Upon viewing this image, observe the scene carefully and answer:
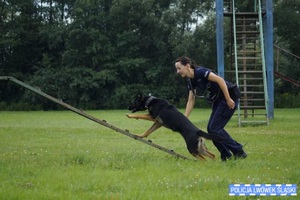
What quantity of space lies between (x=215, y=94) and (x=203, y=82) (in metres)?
0.30

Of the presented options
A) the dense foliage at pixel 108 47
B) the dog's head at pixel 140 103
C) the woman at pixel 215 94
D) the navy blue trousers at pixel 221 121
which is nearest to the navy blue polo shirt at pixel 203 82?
the woman at pixel 215 94

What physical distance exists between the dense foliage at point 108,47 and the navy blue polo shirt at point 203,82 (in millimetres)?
34577

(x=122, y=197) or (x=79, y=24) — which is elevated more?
(x=79, y=24)

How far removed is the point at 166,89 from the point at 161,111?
120 ft

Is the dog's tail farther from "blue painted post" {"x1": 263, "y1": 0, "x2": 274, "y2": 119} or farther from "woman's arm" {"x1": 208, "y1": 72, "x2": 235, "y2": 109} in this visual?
"blue painted post" {"x1": 263, "y1": 0, "x2": 274, "y2": 119}

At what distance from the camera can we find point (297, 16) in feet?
146

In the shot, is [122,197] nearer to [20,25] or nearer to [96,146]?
[96,146]

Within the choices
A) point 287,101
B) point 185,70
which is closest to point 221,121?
point 185,70

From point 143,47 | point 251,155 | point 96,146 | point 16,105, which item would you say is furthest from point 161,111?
point 143,47

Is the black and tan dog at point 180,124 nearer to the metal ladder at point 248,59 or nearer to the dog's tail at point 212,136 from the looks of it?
the dog's tail at point 212,136

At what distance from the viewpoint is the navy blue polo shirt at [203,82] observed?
7969 millimetres

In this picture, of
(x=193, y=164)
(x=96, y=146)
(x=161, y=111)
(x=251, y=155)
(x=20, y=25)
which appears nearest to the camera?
(x=193, y=164)

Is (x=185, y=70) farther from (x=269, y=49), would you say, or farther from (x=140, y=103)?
(x=269, y=49)

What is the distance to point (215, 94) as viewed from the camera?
820cm
